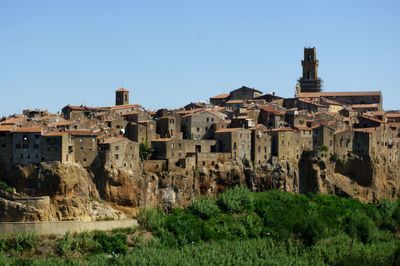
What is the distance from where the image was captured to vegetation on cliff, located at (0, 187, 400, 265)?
176ft

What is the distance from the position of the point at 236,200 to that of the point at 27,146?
14.4 meters

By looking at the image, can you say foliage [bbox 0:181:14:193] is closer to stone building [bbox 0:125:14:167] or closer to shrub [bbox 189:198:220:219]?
stone building [bbox 0:125:14:167]

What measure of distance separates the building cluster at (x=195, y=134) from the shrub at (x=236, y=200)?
7.17 ft

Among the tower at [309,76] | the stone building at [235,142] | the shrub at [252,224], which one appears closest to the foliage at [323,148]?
the stone building at [235,142]

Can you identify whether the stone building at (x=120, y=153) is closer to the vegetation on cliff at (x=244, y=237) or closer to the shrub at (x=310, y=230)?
the vegetation on cliff at (x=244, y=237)

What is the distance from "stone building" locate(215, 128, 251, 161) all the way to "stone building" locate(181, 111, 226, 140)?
155cm

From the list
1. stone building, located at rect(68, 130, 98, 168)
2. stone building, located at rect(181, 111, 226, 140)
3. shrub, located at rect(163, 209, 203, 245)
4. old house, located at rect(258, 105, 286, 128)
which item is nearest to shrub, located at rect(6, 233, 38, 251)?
stone building, located at rect(68, 130, 98, 168)

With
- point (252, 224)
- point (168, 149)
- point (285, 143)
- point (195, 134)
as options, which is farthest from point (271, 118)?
point (168, 149)

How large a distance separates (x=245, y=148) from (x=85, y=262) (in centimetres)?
1827

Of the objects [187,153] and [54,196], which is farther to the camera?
[187,153]

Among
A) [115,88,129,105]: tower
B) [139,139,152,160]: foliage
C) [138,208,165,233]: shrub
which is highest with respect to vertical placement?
[115,88,129,105]: tower

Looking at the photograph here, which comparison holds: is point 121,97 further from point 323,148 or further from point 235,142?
point 323,148

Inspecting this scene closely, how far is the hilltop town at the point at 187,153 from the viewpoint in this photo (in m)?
57.1

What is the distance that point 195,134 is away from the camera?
68.3m
